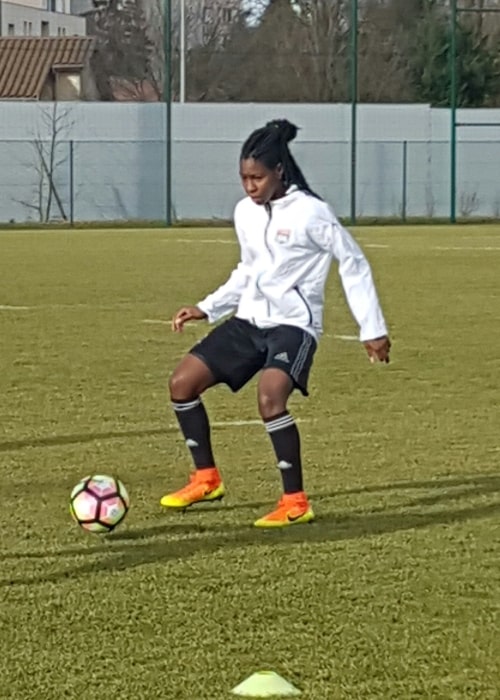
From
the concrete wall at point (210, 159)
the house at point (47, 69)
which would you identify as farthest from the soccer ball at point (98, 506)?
the house at point (47, 69)

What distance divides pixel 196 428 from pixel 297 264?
2.56 feet

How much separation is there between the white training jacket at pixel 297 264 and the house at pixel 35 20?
6328 centimetres

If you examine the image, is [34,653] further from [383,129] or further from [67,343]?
[383,129]

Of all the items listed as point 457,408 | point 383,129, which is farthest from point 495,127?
point 457,408

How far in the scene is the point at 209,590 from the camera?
505cm

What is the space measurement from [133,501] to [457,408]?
10.1ft

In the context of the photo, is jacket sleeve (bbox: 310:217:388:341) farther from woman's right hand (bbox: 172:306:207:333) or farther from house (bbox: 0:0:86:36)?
house (bbox: 0:0:86:36)

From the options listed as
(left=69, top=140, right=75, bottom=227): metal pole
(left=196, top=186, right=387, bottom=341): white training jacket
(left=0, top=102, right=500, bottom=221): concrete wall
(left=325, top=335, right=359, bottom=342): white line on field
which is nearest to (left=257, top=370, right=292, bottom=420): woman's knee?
(left=196, top=186, right=387, bottom=341): white training jacket

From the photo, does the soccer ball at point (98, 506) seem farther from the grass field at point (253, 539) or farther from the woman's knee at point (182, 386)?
the woman's knee at point (182, 386)

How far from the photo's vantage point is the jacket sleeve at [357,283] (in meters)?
6.01

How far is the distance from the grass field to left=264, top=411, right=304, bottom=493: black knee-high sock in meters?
0.19

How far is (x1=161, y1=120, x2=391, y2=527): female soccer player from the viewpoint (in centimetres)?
605

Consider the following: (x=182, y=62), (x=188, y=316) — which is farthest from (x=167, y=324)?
(x=182, y=62)

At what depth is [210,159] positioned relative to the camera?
3997cm
